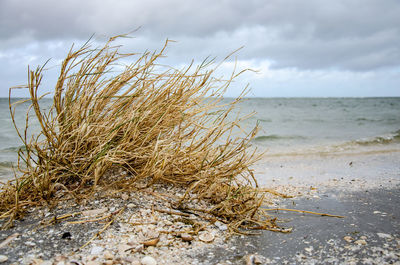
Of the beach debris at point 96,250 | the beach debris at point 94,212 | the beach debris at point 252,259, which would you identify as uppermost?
the beach debris at point 94,212


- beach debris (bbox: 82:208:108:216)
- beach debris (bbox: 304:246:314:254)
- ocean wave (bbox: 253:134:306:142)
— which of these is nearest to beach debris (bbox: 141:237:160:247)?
beach debris (bbox: 82:208:108:216)

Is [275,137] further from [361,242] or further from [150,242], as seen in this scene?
[150,242]

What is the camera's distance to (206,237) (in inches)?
80.0

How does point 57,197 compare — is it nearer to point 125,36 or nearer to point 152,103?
point 152,103

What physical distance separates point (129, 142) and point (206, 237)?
0.96 metres

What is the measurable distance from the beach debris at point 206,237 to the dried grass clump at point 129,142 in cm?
24

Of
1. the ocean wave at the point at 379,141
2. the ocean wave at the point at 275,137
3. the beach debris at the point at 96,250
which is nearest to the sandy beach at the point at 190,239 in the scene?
the beach debris at the point at 96,250

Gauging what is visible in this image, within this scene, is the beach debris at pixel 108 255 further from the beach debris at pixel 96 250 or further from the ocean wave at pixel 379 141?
the ocean wave at pixel 379 141

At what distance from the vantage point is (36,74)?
2.27 m

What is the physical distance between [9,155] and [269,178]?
19.0ft

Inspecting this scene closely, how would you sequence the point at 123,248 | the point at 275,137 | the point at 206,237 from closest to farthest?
the point at 123,248 → the point at 206,237 → the point at 275,137

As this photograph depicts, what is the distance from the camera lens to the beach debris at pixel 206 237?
6.56ft

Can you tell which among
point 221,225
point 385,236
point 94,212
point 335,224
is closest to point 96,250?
point 94,212

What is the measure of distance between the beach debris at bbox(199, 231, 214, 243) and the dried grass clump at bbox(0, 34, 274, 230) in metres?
0.24
